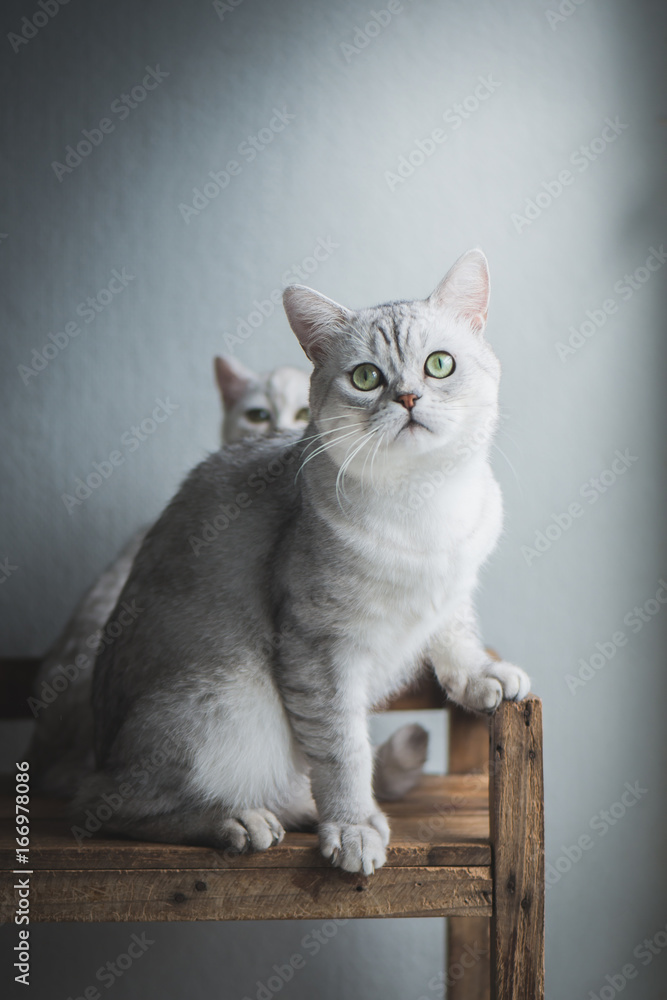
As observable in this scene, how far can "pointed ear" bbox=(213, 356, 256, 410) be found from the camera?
4.94ft

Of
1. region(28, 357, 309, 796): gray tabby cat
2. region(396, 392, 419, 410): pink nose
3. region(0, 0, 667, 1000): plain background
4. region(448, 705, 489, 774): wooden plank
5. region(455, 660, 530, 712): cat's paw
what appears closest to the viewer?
region(396, 392, 419, 410): pink nose

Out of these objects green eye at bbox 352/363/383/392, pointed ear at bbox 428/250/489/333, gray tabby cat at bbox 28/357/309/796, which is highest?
pointed ear at bbox 428/250/489/333

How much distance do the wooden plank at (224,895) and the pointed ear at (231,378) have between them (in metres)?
0.86

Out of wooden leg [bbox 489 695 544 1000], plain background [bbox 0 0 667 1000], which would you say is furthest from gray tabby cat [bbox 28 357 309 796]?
wooden leg [bbox 489 695 544 1000]

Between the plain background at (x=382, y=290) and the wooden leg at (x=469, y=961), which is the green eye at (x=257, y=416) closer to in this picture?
the plain background at (x=382, y=290)

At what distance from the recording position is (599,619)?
5.56ft

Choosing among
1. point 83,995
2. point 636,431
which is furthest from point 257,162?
point 83,995

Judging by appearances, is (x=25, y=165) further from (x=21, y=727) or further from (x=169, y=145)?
(x=21, y=727)

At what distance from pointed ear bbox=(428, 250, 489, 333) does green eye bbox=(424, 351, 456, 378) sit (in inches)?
3.3

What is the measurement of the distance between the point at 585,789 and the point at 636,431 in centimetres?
75

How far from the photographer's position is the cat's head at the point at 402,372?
889 mm

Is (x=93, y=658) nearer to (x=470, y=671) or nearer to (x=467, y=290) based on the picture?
(x=470, y=671)

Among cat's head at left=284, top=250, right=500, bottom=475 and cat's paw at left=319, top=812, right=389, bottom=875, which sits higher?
cat's head at left=284, top=250, right=500, bottom=475

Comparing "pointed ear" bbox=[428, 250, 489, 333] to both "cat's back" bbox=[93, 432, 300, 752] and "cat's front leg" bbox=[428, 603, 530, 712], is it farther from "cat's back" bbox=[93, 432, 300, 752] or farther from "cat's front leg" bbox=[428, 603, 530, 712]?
"cat's front leg" bbox=[428, 603, 530, 712]
